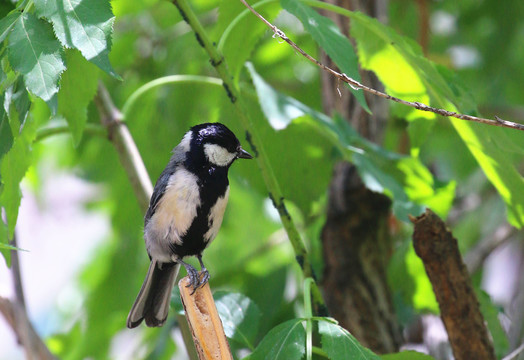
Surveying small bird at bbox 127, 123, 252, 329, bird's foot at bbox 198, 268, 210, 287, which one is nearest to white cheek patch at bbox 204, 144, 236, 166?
small bird at bbox 127, 123, 252, 329

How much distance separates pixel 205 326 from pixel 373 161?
0.95 metres

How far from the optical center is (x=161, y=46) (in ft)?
10.4

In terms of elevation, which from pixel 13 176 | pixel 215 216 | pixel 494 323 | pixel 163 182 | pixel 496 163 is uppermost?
pixel 13 176

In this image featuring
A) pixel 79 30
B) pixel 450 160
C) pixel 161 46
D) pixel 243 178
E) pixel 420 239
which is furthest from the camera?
pixel 450 160

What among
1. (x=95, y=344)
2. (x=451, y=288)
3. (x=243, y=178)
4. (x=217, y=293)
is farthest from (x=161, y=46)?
(x=451, y=288)

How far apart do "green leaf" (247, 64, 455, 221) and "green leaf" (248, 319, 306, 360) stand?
0.51m

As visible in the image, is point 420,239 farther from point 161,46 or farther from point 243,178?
point 161,46

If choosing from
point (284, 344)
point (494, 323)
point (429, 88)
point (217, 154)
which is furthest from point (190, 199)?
point (494, 323)

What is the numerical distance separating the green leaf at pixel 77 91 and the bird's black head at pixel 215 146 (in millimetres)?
409

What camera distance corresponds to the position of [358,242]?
8.52 ft

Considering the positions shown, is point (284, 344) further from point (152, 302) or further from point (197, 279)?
point (152, 302)

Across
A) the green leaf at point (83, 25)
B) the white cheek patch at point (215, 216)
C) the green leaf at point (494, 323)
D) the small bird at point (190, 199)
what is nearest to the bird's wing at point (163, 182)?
the small bird at point (190, 199)

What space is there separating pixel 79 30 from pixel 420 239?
3.54 feet

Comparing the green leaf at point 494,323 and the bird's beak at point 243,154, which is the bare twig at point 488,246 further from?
the bird's beak at point 243,154
